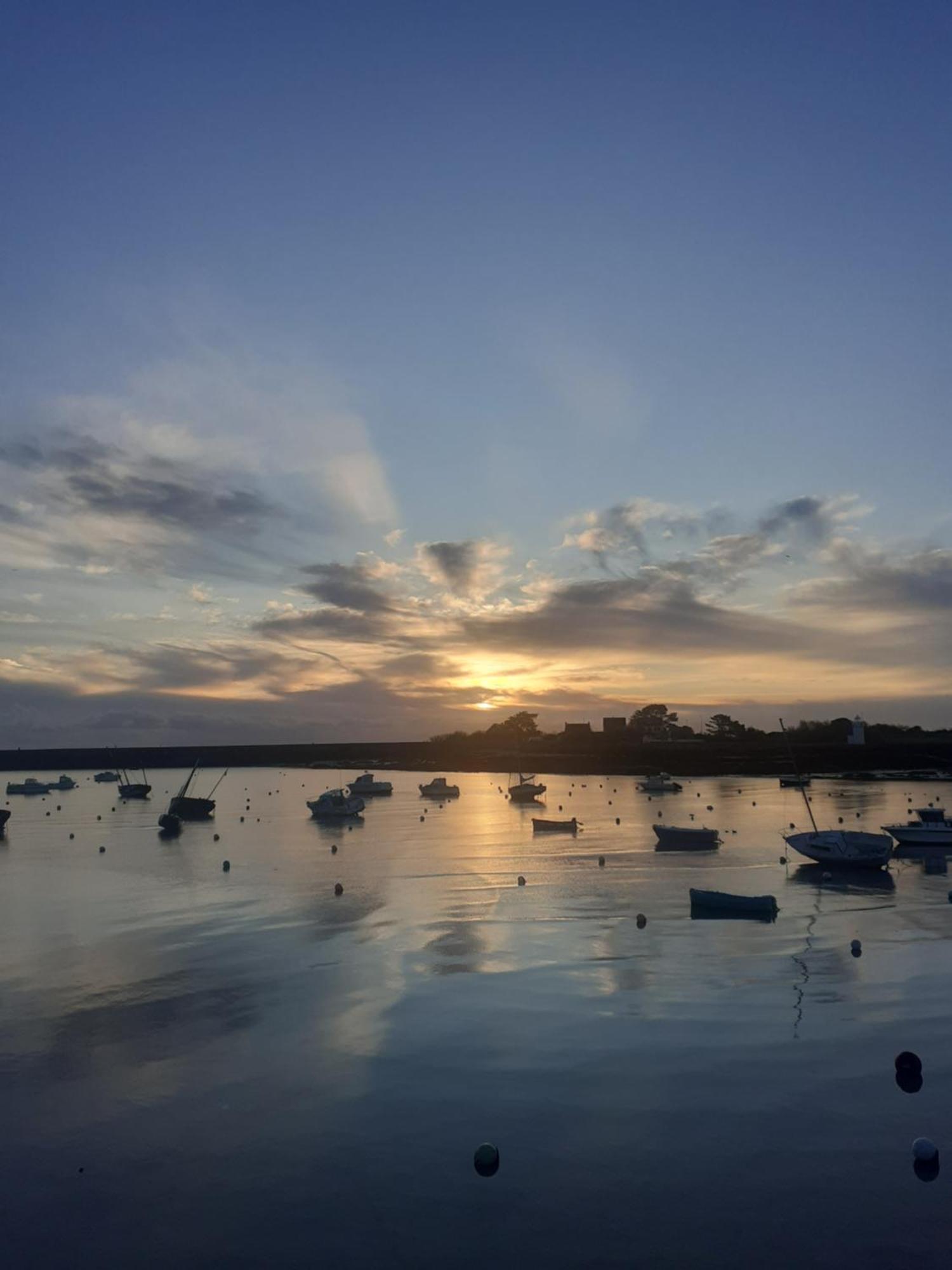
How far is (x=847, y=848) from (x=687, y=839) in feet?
53.5

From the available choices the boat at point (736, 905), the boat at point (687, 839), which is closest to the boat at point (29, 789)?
the boat at point (687, 839)

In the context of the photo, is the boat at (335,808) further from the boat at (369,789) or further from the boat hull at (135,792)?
the boat hull at (135,792)

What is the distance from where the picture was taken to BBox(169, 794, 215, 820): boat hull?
342 feet

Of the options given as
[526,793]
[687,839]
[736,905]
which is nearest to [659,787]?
[526,793]

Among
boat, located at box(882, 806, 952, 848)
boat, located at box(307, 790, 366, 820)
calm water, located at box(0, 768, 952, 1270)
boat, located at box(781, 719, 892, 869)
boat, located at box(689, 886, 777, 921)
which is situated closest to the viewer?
calm water, located at box(0, 768, 952, 1270)

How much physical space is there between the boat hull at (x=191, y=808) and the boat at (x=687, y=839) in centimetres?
5598

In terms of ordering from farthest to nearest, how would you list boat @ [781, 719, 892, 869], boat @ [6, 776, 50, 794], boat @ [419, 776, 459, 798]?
1. boat @ [6, 776, 50, 794]
2. boat @ [419, 776, 459, 798]
3. boat @ [781, 719, 892, 869]

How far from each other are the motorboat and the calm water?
23.8ft

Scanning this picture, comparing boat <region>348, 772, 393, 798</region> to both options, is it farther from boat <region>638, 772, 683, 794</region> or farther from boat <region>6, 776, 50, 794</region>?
boat <region>6, 776, 50, 794</region>

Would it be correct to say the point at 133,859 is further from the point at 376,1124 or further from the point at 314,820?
the point at 376,1124

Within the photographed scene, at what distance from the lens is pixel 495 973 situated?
107ft

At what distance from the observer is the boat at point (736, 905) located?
42281 millimetres

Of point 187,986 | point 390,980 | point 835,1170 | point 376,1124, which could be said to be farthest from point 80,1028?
point 835,1170

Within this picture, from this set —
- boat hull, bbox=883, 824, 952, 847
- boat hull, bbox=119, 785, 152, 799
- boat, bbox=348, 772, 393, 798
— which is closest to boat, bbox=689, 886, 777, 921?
boat hull, bbox=883, 824, 952, 847
